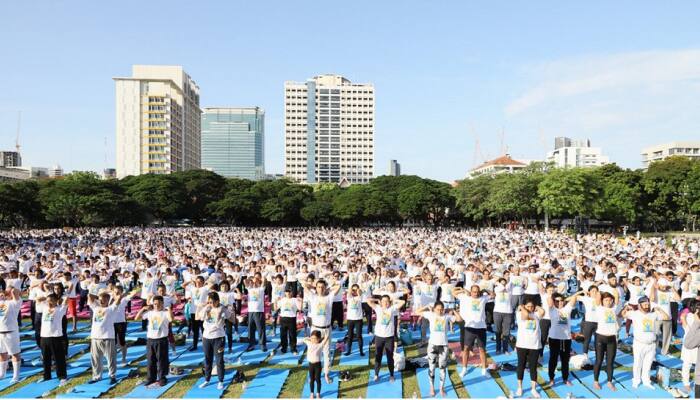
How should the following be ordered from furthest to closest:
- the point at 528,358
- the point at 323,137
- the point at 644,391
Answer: the point at 323,137
the point at 644,391
the point at 528,358

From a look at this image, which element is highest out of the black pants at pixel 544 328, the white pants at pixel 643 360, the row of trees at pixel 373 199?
the row of trees at pixel 373 199

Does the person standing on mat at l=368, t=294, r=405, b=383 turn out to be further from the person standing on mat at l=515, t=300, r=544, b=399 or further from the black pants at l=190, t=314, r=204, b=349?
the black pants at l=190, t=314, r=204, b=349

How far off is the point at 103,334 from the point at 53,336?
868mm

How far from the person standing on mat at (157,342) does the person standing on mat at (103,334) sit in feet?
1.99

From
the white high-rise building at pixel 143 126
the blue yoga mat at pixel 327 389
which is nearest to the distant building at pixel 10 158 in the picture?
the white high-rise building at pixel 143 126

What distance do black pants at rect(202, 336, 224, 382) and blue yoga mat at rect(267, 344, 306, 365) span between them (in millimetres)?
1373

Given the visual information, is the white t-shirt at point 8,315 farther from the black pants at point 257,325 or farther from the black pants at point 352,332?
the black pants at point 352,332

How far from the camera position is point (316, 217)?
64.2 m

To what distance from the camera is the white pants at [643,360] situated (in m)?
7.69

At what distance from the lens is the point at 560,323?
789cm

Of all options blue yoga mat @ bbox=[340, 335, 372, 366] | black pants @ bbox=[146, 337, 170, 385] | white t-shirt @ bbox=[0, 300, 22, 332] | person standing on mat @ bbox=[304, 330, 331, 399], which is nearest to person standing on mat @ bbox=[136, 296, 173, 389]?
black pants @ bbox=[146, 337, 170, 385]

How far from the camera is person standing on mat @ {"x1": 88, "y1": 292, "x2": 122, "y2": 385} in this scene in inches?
308

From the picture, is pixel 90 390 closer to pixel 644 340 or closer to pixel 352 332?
pixel 352 332

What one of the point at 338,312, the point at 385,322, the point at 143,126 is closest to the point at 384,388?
the point at 385,322
